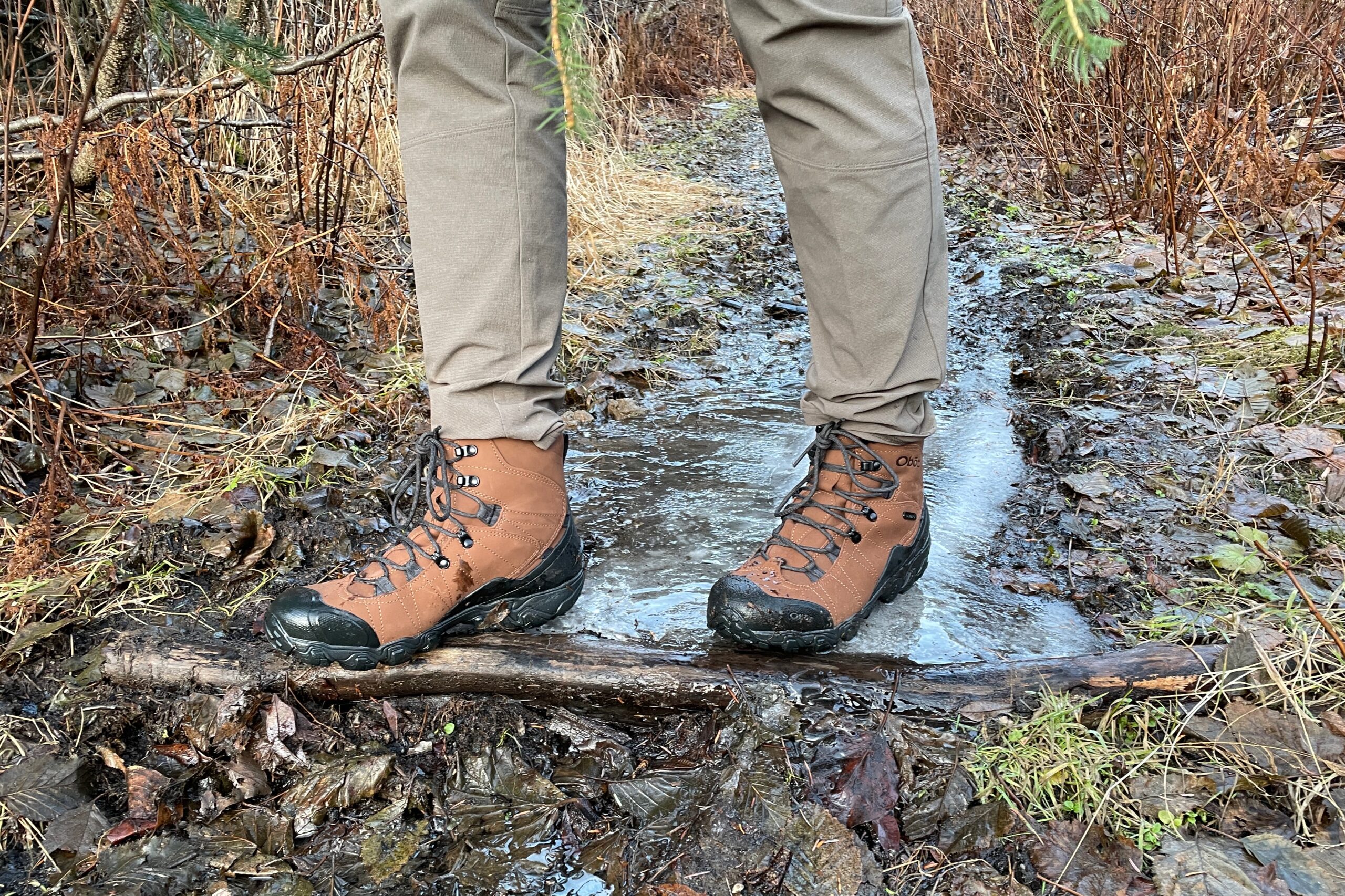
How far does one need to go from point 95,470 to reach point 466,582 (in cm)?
108

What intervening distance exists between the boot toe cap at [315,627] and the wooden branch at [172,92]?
159 cm

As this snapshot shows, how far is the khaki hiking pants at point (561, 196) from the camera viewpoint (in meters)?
1.37

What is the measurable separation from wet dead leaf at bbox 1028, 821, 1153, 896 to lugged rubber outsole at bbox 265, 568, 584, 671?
2.87ft

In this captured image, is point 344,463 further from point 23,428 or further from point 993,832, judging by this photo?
point 993,832

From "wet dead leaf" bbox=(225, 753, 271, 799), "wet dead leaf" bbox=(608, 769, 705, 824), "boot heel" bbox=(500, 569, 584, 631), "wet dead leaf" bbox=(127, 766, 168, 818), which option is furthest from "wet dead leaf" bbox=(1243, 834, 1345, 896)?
"wet dead leaf" bbox=(127, 766, 168, 818)

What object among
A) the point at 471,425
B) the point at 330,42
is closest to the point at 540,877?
the point at 471,425

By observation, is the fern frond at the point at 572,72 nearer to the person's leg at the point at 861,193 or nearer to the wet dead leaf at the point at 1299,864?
the person's leg at the point at 861,193

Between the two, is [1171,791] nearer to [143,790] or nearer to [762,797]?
[762,797]

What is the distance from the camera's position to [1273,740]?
1240 mm

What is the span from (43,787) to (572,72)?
1300 millimetres

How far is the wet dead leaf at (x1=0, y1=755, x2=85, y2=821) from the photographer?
1.27 meters

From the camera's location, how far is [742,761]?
129 cm

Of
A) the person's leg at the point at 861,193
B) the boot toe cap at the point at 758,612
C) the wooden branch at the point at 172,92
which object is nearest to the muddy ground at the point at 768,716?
the boot toe cap at the point at 758,612

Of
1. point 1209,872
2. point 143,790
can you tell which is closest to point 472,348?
point 143,790
